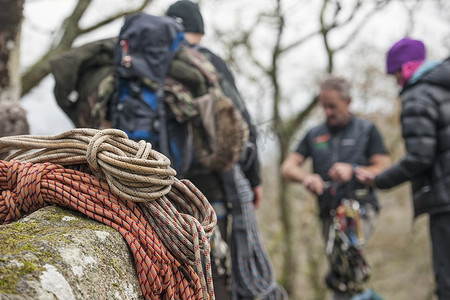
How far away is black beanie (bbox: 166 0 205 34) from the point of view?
12.0 ft

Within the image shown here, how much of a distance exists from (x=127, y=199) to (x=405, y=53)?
11.1 ft

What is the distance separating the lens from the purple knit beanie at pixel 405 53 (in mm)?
4082

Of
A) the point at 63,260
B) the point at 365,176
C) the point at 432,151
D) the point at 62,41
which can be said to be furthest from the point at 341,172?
the point at 62,41

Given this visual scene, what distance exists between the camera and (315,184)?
4.78 meters

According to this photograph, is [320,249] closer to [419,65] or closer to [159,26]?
[419,65]

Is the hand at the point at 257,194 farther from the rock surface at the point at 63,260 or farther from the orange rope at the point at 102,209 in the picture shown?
the rock surface at the point at 63,260

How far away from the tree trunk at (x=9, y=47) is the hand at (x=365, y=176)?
3.03m

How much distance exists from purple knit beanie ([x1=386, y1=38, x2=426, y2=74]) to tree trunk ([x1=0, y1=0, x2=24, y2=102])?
298 cm

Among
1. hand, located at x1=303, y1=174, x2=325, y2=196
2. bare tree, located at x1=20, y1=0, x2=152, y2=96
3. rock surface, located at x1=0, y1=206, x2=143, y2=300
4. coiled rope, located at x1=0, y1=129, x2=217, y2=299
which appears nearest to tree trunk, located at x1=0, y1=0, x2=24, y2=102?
coiled rope, located at x1=0, y1=129, x2=217, y2=299

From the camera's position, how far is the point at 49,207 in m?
1.40

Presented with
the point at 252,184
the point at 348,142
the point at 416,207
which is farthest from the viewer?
the point at 348,142

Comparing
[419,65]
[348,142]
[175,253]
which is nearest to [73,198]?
[175,253]

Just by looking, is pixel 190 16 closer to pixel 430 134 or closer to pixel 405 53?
pixel 405 53

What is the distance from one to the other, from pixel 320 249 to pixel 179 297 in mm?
9509
